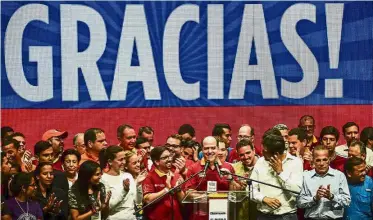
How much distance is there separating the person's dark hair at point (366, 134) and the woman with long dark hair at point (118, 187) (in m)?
2.73

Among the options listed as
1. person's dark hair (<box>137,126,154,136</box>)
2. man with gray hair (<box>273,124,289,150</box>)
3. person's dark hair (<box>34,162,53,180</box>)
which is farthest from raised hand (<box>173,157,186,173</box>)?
person's dark hair (<box>34,162,53,180</box>)

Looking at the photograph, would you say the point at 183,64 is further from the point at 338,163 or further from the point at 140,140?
the point at 338,163

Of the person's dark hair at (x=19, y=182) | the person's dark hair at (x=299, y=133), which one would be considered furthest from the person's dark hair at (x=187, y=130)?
the person's dark hair at (x=19, y=182)

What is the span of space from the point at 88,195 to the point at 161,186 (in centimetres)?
64

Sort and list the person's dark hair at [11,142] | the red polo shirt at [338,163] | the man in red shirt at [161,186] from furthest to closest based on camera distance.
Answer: the red polo shirt at [338,163] → the person's dark hair at [11,142] → the man in red shirt at [161,186]

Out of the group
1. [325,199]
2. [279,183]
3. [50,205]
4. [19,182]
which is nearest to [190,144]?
[279,183]

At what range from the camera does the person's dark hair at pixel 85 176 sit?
10438 millimetres

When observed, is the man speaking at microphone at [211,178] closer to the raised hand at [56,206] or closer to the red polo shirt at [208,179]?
the red polo shirt at [208,179]

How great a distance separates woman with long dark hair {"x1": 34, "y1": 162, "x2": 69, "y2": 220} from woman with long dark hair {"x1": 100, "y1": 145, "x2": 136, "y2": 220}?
1.28ft

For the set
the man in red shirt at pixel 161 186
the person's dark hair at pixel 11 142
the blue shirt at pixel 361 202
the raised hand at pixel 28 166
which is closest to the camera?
the man in red shirt at pixel 161 186

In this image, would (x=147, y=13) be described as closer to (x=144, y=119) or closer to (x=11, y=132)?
(x=144, y=119)

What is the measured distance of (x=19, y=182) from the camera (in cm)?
1024

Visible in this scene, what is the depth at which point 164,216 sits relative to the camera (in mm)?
10617

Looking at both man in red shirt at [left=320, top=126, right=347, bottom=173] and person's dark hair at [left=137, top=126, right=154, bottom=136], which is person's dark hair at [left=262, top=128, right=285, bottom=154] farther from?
person's dark hair at [left=137, top=126, right=154, bottom=136]
